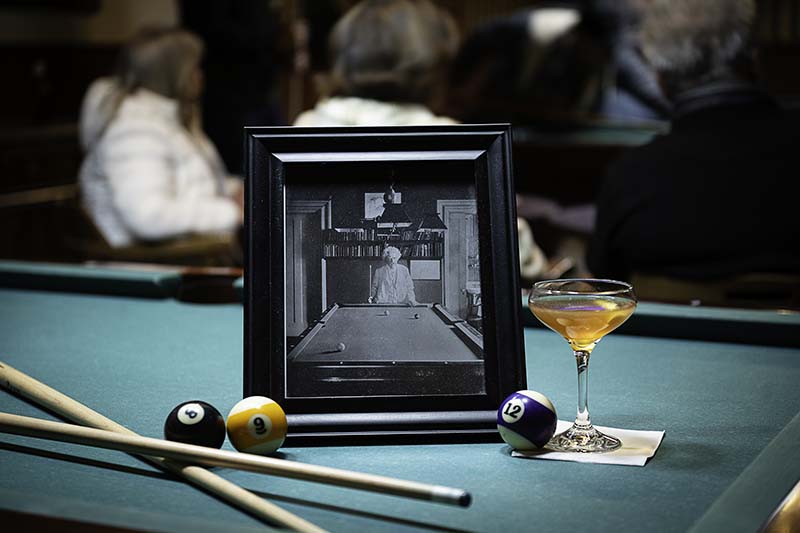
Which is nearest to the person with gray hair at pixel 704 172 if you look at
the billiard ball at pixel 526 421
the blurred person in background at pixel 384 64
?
the blurred person in background at pixel 384 64

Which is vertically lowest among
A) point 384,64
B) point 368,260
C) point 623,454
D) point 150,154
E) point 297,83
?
point 623,454

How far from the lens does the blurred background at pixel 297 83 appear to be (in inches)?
216

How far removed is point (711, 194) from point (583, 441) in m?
1.66

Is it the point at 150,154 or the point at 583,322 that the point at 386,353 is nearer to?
the point at 583,322

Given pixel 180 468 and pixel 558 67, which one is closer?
pixel 180 468

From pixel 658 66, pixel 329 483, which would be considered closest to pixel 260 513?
pixel 329 483

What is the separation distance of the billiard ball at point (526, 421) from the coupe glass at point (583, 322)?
4 cm

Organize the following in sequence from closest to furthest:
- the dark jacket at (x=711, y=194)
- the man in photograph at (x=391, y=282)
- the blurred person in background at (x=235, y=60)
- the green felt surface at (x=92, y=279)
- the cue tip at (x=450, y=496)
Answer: the cue tip at (x=450, y=496) → the man in photograph at (x=391, y=282) → the green felt surface at (x=92, y=279) → the dark jacket at (x=711, y=194) → the blurred person in background at (x=235, y=60)

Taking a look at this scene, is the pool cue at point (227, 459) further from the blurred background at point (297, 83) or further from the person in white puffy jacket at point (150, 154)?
the blurred background at point (297, 83)

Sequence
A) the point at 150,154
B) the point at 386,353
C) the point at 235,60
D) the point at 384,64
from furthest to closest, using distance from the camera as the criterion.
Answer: the point at 235,60 < the point at 150,154 < the point at 384,64 < the point at 386,353

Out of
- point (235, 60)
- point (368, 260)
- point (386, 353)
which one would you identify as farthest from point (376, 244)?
point (235, 60)

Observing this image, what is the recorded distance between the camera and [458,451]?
4.08 ft

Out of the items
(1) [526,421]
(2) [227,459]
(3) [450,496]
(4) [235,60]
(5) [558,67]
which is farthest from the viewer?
(5) [558,67]

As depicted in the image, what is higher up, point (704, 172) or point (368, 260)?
point (704, 172)
